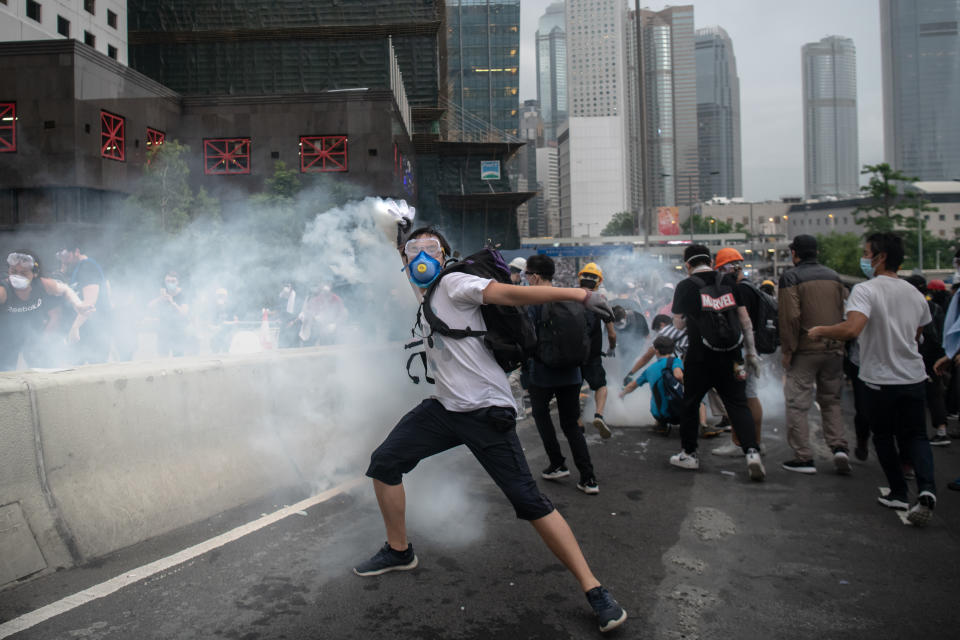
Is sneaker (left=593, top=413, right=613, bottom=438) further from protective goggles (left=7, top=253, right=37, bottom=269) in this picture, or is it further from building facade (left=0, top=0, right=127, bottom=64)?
building facade (left=0, top=0, right=127, bottom=64)

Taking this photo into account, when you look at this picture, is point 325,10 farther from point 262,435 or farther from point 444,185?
point 262,435

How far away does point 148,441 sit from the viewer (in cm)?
416

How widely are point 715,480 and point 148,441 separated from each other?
12.8 feet

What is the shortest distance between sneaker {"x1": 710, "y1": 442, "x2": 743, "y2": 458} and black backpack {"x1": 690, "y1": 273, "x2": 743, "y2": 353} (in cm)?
121

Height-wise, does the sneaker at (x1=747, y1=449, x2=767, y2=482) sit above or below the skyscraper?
below

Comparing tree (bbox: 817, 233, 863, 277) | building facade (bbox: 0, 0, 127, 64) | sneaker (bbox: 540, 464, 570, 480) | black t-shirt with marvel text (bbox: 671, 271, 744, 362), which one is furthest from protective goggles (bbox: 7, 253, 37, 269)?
tree (bbox: 817, 233, 863, 277)

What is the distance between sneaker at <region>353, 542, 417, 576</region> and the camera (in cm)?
362

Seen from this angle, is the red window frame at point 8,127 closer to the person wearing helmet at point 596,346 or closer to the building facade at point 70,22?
the building facade at point 70,22

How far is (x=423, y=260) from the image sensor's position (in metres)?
3.47

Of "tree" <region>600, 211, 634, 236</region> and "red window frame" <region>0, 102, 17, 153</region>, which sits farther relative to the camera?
"tree" <region>600, 211, 634, 236</region>

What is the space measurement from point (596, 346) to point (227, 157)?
2880cm

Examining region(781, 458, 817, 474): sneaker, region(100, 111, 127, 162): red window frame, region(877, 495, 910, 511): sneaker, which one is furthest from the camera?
region(100, 111, 127, 162): red window frame

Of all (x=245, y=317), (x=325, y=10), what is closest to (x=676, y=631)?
(x=245, y=317)

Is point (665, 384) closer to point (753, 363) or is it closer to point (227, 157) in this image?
point (753, 363)
